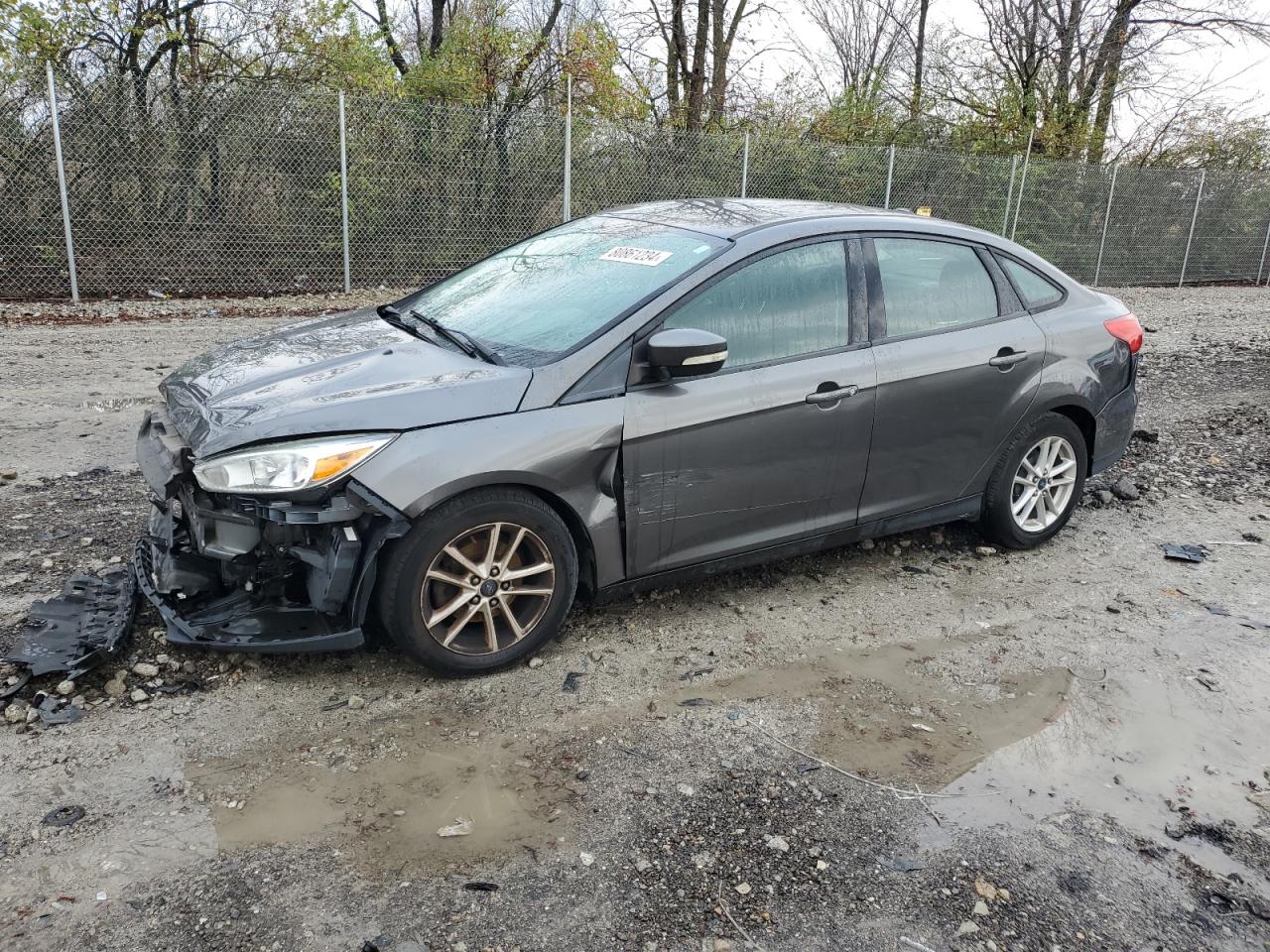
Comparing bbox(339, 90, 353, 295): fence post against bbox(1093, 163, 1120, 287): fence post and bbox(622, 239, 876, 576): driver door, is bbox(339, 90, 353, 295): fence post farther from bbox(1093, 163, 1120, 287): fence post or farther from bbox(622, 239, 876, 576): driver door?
bbox(1093, 163, 1120, 287): fence post

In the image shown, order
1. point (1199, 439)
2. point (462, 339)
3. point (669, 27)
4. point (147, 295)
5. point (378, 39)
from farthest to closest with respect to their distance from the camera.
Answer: point (669, 27), point (378, 39), point (147, 295), point (1199, 439), point (462, 339)

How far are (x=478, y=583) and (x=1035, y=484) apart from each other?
9.70 feet

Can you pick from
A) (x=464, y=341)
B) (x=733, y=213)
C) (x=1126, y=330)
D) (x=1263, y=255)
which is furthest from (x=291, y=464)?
(x=1263, y=255)

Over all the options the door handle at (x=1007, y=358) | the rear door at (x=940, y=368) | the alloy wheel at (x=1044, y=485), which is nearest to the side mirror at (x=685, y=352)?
Answer: the rear door at (x=940, y=368)

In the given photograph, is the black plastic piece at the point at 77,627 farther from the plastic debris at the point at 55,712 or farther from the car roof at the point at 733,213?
the car roof at the point at 733,213

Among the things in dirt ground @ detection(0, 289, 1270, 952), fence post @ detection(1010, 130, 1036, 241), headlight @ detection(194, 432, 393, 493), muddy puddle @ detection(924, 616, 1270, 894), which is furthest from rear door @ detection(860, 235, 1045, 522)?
fence post @ detection(1010, 130, 1036, 241)

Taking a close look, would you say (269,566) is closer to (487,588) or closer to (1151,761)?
(487,588)

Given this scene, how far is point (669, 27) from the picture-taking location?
19.2 metres

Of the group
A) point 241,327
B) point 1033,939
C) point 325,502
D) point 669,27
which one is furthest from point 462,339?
point 669,27

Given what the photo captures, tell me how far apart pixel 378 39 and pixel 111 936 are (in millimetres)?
14144

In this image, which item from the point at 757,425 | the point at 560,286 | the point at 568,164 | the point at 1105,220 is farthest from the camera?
the point at 1105,220

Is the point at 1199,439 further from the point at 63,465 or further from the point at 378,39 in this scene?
the point at 378,39

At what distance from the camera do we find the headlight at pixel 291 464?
308cm

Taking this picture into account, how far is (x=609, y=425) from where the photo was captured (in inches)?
136
